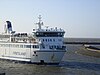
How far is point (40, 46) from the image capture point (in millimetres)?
53438

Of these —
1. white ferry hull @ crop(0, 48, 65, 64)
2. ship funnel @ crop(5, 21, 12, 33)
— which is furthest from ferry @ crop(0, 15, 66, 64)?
ship funnel @ crop(5, 21, 12, 33)

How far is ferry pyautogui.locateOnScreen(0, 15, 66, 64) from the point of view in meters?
52.8

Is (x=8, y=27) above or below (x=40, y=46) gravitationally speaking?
above

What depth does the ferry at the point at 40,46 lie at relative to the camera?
173ft

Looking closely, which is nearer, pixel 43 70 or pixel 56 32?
pixel 43 70

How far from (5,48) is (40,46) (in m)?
13.5

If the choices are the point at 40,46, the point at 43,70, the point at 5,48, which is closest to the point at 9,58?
the point at 5,48

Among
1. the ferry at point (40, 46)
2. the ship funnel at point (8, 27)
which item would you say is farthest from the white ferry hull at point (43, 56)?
the ship funnel at point (8, 27)

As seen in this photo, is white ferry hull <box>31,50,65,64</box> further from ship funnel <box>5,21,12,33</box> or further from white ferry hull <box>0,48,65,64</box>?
ship funnel <box>5,21,12,33</box>

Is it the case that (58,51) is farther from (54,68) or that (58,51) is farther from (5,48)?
Answer: (5,48)

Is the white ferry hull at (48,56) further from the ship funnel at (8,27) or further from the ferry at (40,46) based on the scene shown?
the ship funnel at (8,27)

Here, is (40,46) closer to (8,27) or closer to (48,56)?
(48,56)

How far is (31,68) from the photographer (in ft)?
166

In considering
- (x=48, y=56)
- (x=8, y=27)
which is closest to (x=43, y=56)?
(x=48, y=56)
